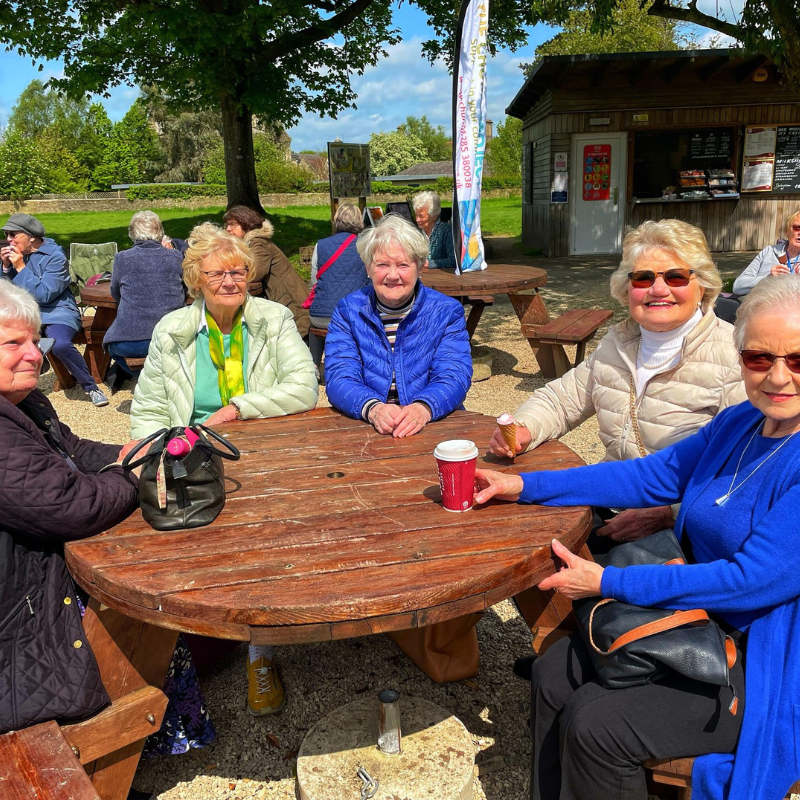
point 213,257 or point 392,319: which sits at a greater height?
point 213,257

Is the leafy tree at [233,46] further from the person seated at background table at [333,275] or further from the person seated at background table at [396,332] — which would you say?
the person seated at background table at [396,332]

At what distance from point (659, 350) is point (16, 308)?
75.8 inches

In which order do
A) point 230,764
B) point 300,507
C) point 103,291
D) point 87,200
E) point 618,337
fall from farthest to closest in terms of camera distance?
point 87,200 < point 103,291 < point 618,337 < point 230,764 < point 300,507

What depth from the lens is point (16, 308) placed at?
1.92 metres

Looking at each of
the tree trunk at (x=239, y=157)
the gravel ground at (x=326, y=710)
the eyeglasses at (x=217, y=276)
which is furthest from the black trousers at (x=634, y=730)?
the tree trunk at (x=239, y=157)

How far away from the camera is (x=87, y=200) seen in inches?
1287

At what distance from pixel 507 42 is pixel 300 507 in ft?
52.2

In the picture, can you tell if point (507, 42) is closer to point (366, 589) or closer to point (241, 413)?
point (241, 413)

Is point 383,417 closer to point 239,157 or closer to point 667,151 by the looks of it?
point 239,157

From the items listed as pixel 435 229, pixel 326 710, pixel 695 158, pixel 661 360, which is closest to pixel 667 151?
pixel 695 158

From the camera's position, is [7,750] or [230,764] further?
[230,764]

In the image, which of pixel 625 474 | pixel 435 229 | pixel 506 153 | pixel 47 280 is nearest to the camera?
pixel 625 474

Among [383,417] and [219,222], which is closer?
[383,417]

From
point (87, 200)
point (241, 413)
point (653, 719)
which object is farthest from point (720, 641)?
point (87, 200)
